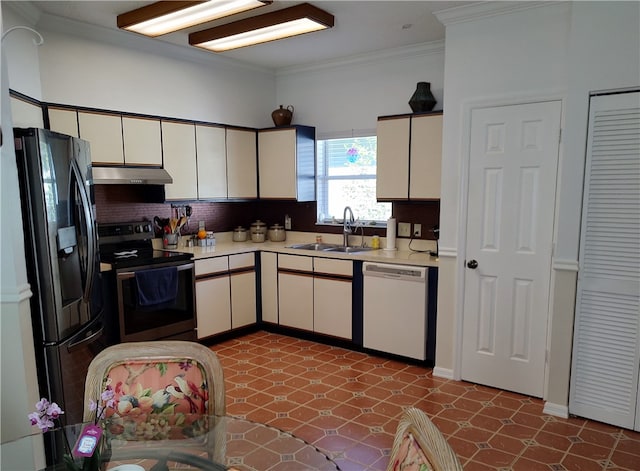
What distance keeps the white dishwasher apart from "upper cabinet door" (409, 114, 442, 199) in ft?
2.30

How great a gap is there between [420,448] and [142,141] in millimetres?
3647

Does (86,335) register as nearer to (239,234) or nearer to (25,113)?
(25,113)

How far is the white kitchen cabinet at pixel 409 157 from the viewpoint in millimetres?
3762

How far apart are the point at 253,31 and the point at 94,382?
282cm

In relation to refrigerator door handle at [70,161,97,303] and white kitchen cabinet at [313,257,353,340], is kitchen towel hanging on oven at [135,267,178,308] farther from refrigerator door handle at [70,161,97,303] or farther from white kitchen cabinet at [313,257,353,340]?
white kitchen cabinet at [313,257,353,340]

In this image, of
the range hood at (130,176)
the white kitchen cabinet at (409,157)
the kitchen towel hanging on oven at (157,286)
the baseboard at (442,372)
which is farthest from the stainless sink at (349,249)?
the range hood at (130,176)

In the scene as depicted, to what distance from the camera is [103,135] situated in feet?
11.9

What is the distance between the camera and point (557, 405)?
2959 millimetres

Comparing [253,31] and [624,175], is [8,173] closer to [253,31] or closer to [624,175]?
[253,31]

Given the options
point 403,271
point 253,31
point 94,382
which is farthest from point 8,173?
point 403,271

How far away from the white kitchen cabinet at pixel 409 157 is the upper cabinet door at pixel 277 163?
1.05 m

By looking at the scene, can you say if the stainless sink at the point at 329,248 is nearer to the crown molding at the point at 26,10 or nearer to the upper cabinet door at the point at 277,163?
the upper cabinet door at the point at 277,163

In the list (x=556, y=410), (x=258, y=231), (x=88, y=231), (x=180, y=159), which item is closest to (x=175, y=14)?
(x=180, y=159)

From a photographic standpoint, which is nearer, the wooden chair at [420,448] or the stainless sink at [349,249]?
the wooden chair at [420,448]
